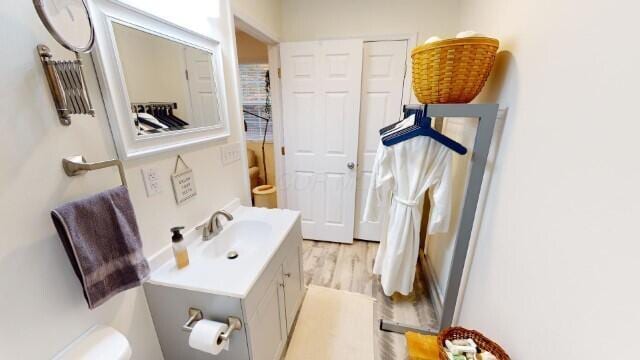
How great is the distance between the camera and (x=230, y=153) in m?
1.57

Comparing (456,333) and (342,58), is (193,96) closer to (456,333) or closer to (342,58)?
(342,58)

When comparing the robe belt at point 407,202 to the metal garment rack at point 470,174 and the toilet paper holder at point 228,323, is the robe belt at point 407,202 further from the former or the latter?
the toilet paper holder at point 228,323

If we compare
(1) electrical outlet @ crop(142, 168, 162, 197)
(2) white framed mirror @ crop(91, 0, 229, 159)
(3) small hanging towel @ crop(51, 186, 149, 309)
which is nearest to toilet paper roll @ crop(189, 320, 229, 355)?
(3) small hanging towel @ crop(51, 186, 149, 309)

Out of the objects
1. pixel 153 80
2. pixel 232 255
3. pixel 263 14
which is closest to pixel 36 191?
pixel 153 80

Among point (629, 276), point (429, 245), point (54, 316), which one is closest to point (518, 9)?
point (629, 276)

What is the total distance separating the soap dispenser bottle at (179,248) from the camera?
1.02 metres

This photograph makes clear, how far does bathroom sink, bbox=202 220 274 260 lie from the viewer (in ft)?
4.34

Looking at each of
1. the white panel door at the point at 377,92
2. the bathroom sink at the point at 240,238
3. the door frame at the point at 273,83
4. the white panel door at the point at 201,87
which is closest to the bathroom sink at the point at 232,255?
the bathroom sink at the point at 240,238

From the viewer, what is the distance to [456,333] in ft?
3.67

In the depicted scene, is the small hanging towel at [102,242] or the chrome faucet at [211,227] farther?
the chrome faucet at [211,227]

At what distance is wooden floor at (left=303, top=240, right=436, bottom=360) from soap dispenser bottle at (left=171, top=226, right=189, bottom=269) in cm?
125

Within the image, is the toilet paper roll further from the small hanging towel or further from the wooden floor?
the wooden floor

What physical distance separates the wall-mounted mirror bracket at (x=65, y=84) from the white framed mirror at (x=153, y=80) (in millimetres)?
147

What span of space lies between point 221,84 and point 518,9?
1519mm
